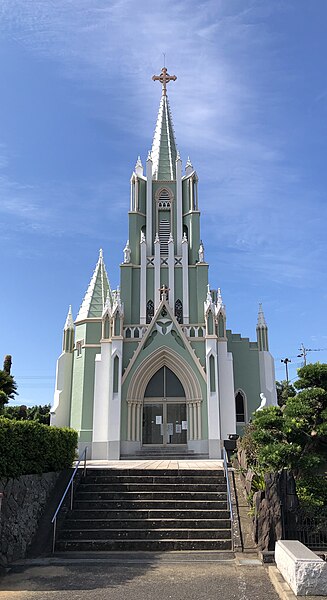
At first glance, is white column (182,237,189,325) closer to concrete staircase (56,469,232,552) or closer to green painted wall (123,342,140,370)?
green painted wall (123,342,140,370)

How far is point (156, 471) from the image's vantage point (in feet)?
46.0

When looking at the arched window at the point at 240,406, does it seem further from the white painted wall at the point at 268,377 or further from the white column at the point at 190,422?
the white column at the point at 190,422

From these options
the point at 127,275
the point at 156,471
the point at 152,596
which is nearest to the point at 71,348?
the point at 127,275

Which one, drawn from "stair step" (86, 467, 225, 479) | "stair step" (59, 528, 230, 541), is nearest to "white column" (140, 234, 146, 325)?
"stair step" (86, 467, 225, 479)

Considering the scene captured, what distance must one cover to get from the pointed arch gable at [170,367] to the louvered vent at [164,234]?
6383 millimetres

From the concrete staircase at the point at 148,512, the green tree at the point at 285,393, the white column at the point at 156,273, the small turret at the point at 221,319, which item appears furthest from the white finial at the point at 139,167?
the concrete staircase at the point at 148,512

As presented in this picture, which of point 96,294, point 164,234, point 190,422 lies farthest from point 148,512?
point 164,234

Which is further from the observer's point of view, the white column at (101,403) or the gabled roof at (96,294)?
the gabled roof at (96,294)

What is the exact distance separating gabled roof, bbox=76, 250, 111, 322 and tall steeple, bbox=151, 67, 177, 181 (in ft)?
20.7

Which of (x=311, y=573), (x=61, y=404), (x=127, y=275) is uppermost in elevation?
(x=127, y=275)

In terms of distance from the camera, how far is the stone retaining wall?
393 inches

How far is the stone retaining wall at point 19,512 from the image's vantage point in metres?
9.99

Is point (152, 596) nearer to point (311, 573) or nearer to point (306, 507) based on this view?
point (311, 573)

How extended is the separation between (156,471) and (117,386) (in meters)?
9.78
